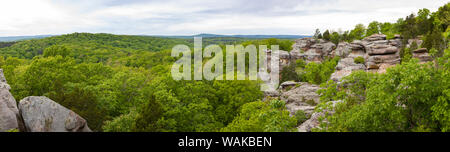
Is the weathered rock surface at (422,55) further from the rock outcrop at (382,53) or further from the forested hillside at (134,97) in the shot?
the forested hillside at (134,97)

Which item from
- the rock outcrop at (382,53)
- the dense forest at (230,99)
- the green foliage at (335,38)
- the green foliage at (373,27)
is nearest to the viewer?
the dense forest at (230,99)

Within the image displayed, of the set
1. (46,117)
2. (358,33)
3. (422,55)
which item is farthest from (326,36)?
(46,117)

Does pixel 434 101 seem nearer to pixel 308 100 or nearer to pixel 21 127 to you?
pixel 308 100

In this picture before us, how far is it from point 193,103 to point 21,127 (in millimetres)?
16131

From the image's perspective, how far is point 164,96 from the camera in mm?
27594

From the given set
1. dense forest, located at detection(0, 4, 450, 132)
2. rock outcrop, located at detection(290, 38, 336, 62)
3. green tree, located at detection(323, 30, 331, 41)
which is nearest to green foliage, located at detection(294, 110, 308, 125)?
dense forest, located at detection(0, 4, 450, 132)

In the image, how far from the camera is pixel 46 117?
20.8 meters

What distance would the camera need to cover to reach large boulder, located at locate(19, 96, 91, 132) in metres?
20.4

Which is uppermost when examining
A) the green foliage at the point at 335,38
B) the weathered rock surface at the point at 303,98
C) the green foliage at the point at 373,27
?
the green foliage at the point at 373,27

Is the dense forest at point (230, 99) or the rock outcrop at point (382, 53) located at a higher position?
the rock outcrop at point (382, 53)

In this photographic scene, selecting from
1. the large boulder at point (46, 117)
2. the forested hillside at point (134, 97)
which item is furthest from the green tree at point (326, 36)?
the large boulder at point (46, 117)

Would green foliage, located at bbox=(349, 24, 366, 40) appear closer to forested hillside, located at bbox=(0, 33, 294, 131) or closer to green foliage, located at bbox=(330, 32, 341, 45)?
green foliage, located at bbox=(330, 32, 341, 45)

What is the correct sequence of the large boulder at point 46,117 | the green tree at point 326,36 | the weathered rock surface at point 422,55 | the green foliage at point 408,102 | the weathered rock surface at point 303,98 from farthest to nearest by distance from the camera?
1. the green tree at point 326,36
2. the weathered rock surface at point 422,55
3. the weathered rock surface at point 303,98
4. the large boulder at point 46,117
5. the green foliage at point 408,102

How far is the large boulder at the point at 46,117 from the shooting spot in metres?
20.4
